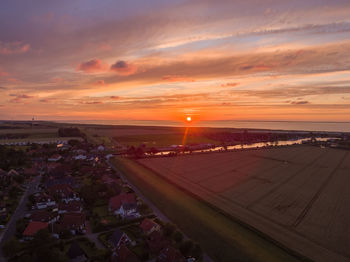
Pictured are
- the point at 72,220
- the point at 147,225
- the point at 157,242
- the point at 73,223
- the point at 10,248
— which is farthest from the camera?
the point at 72,220

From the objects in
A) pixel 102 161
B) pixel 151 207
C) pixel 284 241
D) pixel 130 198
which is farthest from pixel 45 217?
pixel 102 161

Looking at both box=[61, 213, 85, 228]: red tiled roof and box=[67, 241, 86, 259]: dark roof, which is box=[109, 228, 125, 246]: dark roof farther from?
box=[61, 213, 85, 228]: red tiled roof

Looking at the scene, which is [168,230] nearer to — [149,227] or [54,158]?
[149,227]

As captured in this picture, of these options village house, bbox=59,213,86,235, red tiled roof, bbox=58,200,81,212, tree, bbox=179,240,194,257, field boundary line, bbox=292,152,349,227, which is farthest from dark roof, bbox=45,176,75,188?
field boundary line, bbox=292,152,349,227

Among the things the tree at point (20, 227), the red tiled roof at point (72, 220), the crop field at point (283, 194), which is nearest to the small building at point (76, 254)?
the red tiled roof at point (72, 220)

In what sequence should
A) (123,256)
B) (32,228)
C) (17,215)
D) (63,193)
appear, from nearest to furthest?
(123,256), (32,228), (17,215), (63,193)

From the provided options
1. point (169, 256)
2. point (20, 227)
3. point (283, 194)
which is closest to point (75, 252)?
point (169, 256)

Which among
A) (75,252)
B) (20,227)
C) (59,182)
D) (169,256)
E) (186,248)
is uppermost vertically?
(59,182)
